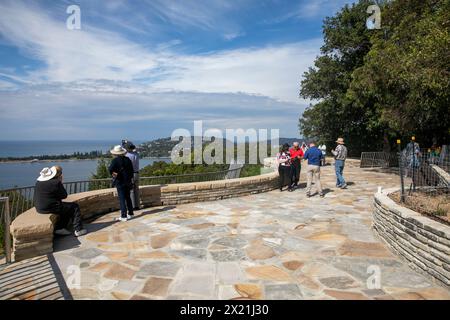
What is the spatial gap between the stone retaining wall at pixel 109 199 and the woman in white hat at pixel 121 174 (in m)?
0.87

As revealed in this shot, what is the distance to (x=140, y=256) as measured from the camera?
16.1 ft

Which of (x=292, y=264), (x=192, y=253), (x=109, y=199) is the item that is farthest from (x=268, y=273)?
(x=109, y=199)

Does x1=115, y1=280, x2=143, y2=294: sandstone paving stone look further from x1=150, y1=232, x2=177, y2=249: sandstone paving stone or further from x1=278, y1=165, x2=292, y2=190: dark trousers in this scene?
x1=278, y1=165, x2=292, y2=190: dark trousers

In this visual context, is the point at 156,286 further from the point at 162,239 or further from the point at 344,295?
the point at 344,295

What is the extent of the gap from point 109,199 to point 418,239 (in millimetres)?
6570

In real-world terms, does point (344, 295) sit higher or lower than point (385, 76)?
lower

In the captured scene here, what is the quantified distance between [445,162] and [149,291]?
24.9ft

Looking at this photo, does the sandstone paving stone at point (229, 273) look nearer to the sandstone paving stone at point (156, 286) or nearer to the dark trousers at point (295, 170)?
the sandstone paving stone at point (156, 286)

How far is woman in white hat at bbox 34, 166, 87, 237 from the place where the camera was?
18.3 feet

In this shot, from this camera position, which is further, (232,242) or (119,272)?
(232,242)

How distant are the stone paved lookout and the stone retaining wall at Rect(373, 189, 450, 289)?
0.13 meters

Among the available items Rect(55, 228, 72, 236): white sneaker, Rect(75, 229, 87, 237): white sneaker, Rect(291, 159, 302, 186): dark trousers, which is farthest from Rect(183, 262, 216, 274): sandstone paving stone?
Rect(291, 159, 302, 186): dark trousers

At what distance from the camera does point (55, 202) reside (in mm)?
5633
